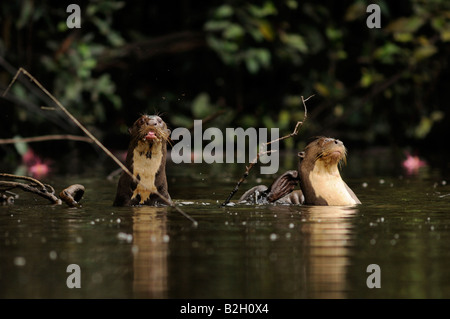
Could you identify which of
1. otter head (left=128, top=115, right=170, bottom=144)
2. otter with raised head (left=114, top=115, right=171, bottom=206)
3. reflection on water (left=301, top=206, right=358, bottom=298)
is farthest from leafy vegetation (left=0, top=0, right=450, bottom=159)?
reflection on water (left=301, top=206, right=358, bottom=298)

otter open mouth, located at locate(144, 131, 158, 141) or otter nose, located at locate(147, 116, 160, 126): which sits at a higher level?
otter nose, located at locate(147, 116, 160, 126)

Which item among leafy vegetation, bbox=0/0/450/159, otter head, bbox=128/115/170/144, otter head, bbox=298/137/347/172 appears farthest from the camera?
leafy vegetation, bbox=0/0/450/159

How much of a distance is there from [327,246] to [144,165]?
259cm

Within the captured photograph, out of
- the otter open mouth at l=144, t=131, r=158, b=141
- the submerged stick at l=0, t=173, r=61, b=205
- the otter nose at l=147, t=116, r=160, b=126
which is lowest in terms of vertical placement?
the submerged stick at l=0, t=173, r=61, b=205

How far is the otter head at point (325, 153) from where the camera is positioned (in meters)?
8.30

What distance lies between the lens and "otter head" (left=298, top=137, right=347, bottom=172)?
8.30 metres

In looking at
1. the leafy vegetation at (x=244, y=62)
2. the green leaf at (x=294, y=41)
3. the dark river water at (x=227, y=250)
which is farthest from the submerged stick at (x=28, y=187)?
the green leaf at (x=294, y=41)

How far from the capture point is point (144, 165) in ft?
26.3

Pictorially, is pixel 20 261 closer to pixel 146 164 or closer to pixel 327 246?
pixel 327 246

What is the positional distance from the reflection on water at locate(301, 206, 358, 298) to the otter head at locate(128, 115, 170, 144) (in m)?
1.24

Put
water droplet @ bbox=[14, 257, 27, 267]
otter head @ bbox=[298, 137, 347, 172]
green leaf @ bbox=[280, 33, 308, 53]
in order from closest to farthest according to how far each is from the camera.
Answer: water droplet @ bbox=[14, 257, 27, 267], otter head @ bbox=[298, 137, 347, 172], green leaf @ bbox=[280, 33, 308, 53]

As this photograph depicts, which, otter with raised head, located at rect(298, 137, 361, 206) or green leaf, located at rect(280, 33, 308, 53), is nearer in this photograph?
otter with raised head, located at rect(298, 137, 361, 206)

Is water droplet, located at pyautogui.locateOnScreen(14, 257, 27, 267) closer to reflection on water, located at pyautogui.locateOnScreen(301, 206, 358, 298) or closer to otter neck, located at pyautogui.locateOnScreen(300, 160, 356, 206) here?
reflection on water, located at pyautogui.locateOnScreen(301, 206, 358, 298)

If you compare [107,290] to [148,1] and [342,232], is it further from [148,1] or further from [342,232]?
[148,1]
